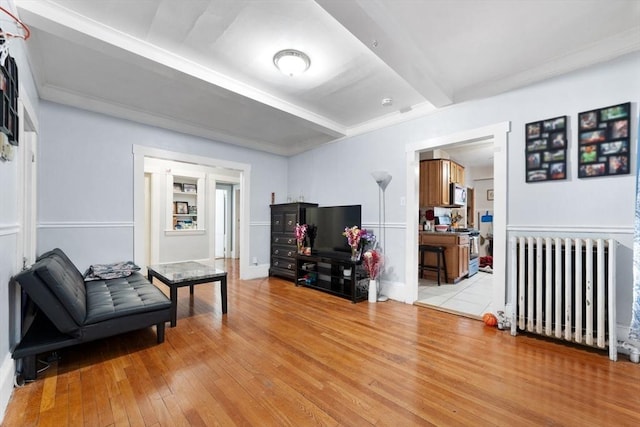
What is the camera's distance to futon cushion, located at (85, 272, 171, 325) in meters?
2.14

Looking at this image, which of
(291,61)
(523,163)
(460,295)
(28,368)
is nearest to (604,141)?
(523,163)

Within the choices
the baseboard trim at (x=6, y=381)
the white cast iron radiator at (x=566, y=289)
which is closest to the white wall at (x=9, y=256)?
the baseboard trim at (x=6, y=381)

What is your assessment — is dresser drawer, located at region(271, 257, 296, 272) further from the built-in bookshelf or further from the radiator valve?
the radiator valve

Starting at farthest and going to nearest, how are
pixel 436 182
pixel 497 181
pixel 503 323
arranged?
1. pixel 436 182
2. pixel 497 181
3. pixel 503 323

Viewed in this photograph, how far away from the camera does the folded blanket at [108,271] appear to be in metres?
3.12

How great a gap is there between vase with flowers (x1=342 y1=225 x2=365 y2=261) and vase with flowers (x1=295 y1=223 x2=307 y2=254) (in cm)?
95

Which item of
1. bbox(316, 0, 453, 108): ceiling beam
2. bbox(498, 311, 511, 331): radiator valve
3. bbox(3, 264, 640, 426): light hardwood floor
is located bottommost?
bbox(3, 264, 640, 426): light hardwood floor

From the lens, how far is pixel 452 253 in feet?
15.3

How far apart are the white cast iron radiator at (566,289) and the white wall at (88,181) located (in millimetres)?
4750

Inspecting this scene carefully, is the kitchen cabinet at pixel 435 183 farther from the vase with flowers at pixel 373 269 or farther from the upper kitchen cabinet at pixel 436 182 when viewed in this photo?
the vase with flowers at pixel 373 269

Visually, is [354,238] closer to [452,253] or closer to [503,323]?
[503,323]

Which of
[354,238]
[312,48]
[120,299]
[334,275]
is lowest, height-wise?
[334,275]

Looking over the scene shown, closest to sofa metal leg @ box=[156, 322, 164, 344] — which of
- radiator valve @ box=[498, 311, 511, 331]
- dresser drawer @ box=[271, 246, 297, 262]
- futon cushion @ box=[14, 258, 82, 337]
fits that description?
futon cushion @ box=[14, 258, 82, 337]

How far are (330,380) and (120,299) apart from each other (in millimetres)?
1996
